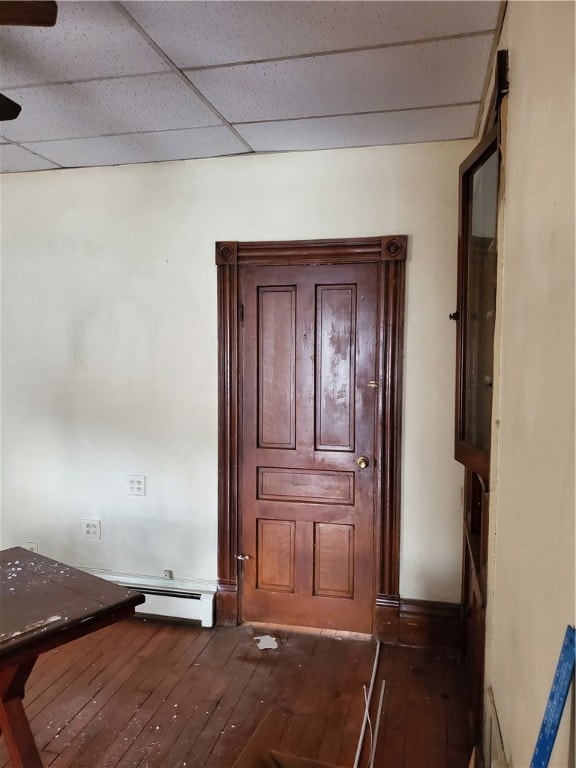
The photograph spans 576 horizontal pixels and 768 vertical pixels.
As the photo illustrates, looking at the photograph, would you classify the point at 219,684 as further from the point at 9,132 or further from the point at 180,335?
the point at 9,132

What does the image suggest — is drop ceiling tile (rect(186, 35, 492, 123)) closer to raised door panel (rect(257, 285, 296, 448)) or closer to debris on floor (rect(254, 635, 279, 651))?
raised door panel (rect(257, 285, 296, 448))

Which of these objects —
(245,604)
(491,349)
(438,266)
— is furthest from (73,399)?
(491,349)

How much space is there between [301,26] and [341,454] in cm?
188

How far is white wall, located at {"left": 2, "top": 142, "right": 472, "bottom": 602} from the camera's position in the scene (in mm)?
2594

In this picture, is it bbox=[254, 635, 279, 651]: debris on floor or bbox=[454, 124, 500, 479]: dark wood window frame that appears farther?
bbox=[254, 635, 279, 651]: debris on floor

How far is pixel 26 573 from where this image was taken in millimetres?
1865

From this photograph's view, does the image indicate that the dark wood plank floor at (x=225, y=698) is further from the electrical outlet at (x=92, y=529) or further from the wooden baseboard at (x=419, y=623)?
the electrical outlet at (x=92, y=529)

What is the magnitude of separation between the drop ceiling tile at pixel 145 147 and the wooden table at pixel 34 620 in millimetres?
2030

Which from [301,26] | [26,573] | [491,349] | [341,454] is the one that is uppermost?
[301,26]

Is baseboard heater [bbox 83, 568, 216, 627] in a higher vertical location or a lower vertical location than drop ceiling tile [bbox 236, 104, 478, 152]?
lower

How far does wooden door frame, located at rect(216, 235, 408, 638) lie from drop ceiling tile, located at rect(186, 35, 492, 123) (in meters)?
0.64

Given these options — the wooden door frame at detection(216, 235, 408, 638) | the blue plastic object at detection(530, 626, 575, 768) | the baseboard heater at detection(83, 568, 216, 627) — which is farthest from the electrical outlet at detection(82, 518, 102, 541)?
the blue plastic object at detection(530, 626, 575, 768)

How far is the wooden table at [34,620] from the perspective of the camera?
1445 mm

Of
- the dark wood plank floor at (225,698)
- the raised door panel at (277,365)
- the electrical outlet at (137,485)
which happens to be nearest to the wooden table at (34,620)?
the dark wood plank floor at (225,698)
